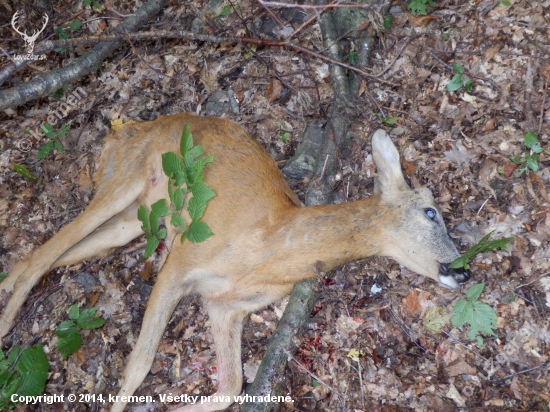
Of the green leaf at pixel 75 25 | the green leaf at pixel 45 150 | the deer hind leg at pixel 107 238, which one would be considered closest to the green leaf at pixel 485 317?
the deer hind leg at pixel 107 238

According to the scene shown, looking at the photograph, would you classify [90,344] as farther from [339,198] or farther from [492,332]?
[492,332]

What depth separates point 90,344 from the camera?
559 centimetres

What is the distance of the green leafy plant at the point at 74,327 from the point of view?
5.30 metres

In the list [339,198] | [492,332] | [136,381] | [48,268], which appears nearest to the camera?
[492,332]

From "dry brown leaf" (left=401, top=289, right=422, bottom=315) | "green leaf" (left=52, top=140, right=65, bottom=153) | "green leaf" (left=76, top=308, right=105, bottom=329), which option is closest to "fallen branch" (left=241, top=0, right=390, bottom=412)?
"dry brown leaf" (left=401, top=289, right=422, bottom=315)

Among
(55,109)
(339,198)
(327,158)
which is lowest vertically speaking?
(339,198)

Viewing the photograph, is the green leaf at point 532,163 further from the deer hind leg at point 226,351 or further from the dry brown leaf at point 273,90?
the deer hind leg at point 226,351

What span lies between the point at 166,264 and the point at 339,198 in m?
2.16

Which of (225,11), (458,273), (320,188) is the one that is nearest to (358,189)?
(320,188)

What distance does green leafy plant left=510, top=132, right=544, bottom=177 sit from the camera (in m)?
5.43

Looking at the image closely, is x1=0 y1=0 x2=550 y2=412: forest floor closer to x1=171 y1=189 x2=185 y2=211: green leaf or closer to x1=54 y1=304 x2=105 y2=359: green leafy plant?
x1=54 y1=304 x2=105 y2=359: green leafy plant

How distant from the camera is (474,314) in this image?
4773 millimetres

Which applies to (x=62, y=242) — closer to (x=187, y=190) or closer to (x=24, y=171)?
(x=24, y=171)

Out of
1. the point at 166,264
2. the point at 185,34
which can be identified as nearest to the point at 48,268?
the point at 166,264
